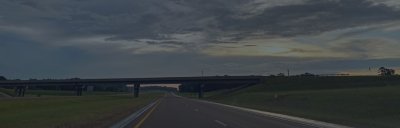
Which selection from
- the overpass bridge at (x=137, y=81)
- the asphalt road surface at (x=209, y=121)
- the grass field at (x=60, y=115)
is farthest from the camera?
the overpass bridge at (x=137, y=81)

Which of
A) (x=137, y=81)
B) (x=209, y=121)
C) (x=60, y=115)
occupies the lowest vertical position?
(x=209, y=121)

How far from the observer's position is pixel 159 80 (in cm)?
15550

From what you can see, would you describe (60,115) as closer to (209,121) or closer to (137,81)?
(209,121)

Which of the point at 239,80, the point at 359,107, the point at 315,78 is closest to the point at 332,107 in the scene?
the point at 359,107

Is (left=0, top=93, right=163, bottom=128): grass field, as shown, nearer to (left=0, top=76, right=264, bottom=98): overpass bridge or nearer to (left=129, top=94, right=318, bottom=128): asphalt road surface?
(left=129, top=94, right=318, bottom=128): asphalt road surface

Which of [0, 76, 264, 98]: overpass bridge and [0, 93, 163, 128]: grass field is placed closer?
[0, 93, 163, 128]: grass field

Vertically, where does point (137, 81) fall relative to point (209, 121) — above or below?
above

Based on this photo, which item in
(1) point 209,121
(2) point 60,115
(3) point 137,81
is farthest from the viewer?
(3) point 137,81

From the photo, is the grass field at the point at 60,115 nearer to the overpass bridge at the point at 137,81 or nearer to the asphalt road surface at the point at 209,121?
the asphalt road surface at the point at 209,121

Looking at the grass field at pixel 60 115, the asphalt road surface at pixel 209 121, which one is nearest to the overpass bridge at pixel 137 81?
the grass field at pixel 60 115

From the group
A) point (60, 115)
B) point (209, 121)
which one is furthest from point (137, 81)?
point (209, 121)

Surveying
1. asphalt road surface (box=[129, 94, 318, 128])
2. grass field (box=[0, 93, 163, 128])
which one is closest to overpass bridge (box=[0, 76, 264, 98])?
grass field (box=[0, 93, 163, 128])

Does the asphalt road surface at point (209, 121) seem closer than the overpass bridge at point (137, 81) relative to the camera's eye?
Yes

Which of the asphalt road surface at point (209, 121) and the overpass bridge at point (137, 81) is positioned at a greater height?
the overpass bridge at point (137, 81)
